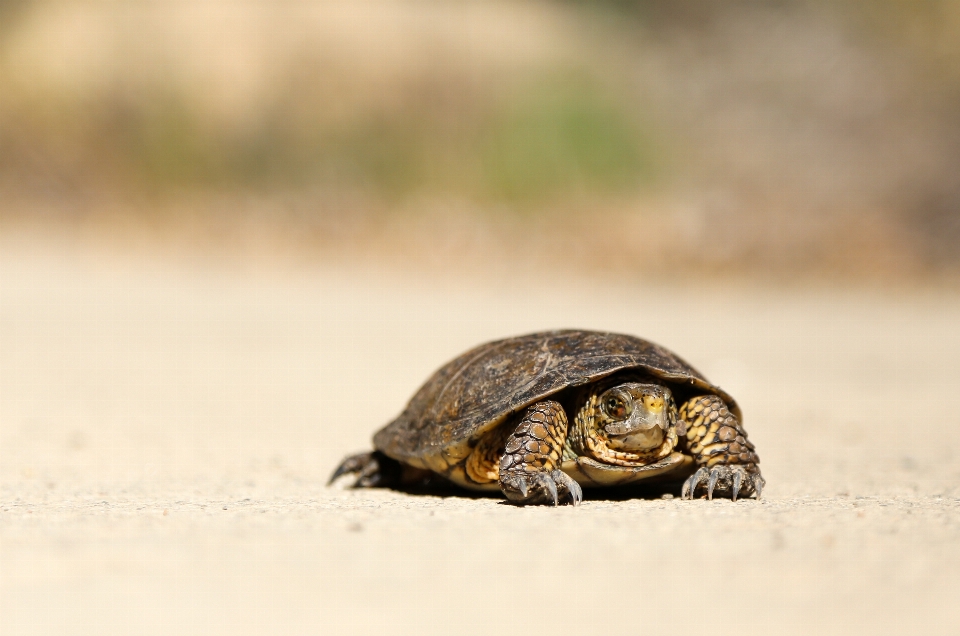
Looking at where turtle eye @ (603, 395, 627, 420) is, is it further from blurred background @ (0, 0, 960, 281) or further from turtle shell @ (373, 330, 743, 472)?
blurred background @ (0, 0, 960, 281)

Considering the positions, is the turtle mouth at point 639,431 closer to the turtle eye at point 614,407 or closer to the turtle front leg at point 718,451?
the turtle eye at point 614,407

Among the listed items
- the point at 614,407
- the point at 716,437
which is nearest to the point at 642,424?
the point at 614,407

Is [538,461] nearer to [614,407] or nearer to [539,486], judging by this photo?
[539,486]

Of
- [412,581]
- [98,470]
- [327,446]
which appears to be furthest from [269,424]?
[412,581]

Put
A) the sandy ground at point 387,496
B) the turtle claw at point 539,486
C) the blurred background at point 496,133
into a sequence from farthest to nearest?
the blurred background at point 496,133, the turtle claw at point 539,486, the sandy ground at point 387,496

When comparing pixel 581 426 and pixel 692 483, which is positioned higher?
pixel 581 426

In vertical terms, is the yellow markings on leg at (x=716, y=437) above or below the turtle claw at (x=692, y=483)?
above

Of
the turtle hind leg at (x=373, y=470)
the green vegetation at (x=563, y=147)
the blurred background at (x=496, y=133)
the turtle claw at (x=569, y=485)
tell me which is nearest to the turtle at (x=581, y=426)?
the turtle claw at (x=569, y=485)
